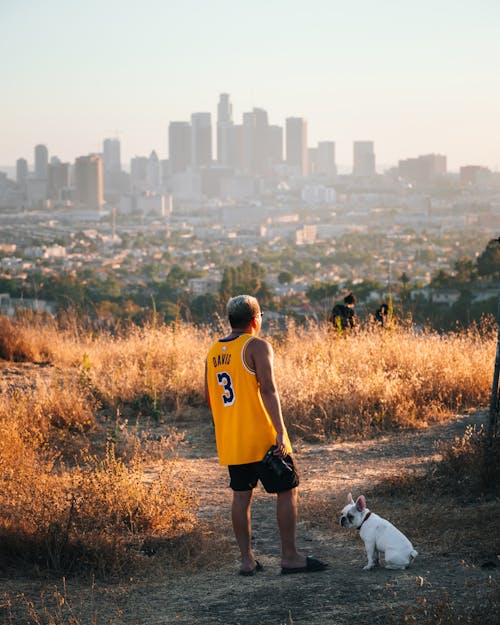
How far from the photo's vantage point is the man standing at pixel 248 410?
15.6ft

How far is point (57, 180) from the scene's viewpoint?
13625 cm

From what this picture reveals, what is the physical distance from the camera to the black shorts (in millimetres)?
4789

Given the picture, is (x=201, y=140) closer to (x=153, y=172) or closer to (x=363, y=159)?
(x=153, y=172)

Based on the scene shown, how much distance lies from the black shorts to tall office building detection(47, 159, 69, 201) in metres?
131

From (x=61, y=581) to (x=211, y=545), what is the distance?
0.95 m

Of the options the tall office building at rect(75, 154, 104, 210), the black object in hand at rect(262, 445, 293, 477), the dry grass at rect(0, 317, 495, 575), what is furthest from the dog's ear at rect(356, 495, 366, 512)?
the tall office building at rect(75, 154, 104, 210)

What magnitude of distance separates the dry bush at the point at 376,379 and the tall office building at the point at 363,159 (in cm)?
15952

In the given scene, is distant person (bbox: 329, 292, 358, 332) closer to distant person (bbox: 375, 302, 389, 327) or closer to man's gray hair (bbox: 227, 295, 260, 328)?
distant person (bbox: 375, 302, 389, 327)

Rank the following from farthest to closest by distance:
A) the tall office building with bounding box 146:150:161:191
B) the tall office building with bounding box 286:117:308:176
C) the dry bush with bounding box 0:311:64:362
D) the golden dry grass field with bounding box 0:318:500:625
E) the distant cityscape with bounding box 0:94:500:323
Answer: the tall office building with bounding box 286:117:308:176 → the tall office building with bounding box 146:150:161:191 → the distant cityscape with bounding box 0:94:500:323 → the dry bush with bounding box 0:311:64:362 → the golden dry grass field with bounding box 0:318:500:625

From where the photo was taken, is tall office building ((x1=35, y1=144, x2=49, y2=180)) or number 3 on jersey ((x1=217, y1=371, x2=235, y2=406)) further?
tall office building ((x1=35, y1=144, x2=49, y2=180))

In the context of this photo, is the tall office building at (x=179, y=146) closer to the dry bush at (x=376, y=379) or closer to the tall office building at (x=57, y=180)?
the tall office building at (x=57, y=180)

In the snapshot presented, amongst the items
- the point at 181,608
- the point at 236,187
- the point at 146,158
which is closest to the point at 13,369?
the point at 181,608

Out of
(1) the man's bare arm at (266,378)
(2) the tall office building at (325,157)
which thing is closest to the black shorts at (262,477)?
(1) the man's bare arm at (266,378)

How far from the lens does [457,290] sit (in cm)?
2581
